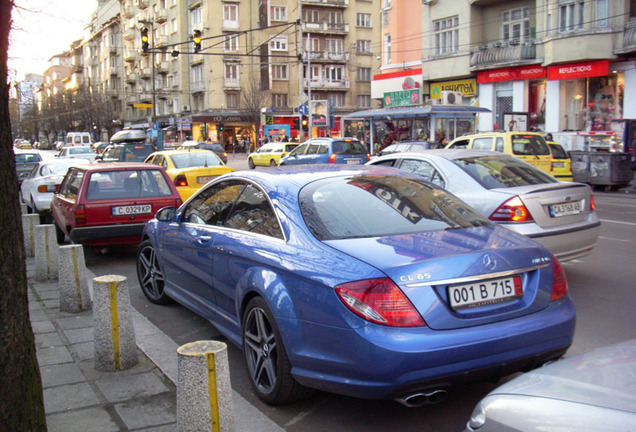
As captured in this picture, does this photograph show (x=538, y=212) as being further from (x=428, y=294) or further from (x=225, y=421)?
(x=225, y=421)

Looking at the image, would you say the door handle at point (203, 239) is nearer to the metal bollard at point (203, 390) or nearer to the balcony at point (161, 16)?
the metal bollard at point (203, 390)

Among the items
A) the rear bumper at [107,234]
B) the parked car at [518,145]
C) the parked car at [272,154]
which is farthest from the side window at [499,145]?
the parked car at [272,154]

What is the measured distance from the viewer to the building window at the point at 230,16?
64.4 metres

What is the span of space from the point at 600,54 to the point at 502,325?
25201 mm

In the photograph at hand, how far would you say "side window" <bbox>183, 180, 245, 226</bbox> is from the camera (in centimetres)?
509

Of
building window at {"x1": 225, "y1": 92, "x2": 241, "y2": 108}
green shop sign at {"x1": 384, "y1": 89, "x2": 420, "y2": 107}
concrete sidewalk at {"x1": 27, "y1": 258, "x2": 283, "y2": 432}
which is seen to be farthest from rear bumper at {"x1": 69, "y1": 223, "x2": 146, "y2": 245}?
building window at {"x1": 225, "y1": 92, "x2": 241, "y2": 108}

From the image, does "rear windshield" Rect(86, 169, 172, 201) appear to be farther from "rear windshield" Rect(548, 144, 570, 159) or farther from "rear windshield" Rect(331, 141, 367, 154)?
"rear windshield" Rect(331, 141, 367, 154)

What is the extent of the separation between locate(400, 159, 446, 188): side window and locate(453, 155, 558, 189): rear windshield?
29 cm

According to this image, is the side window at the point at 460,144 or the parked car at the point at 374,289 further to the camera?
the side window at the point at 460,144

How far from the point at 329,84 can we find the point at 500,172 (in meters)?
63.3

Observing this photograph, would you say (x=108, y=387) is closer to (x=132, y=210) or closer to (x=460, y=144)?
(x=132, y=210)

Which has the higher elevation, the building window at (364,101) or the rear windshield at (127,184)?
the building window at (364,101)

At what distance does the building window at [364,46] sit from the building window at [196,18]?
1866 cm

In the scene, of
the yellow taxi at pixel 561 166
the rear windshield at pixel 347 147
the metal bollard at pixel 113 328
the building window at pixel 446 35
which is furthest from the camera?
the building window at pixel 446 35
